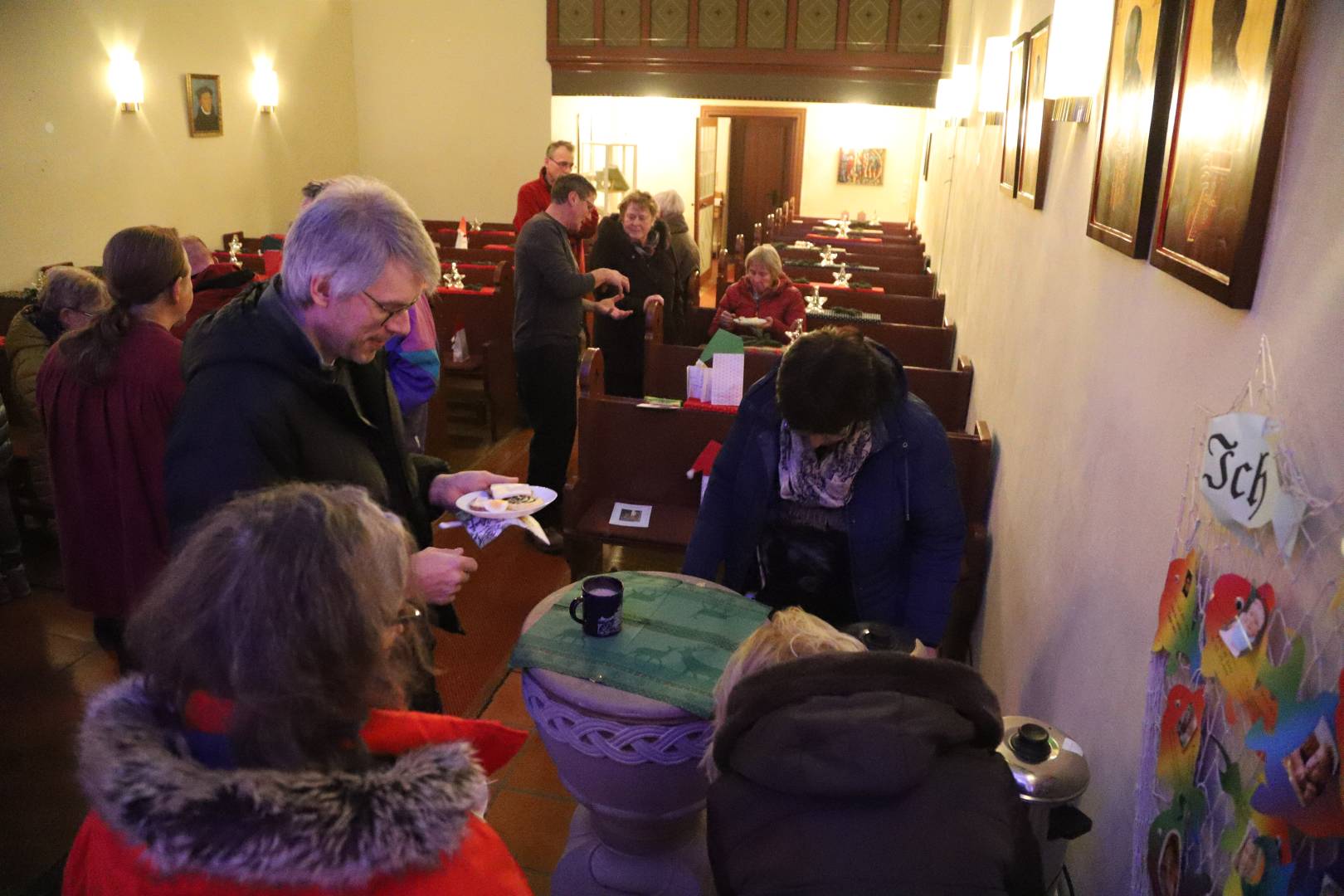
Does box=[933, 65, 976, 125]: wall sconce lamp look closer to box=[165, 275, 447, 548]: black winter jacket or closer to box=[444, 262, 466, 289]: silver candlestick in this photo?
box=[444, 262, 466, 289]: silver candlestick

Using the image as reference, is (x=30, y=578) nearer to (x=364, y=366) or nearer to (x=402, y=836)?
(x=364, y=366)

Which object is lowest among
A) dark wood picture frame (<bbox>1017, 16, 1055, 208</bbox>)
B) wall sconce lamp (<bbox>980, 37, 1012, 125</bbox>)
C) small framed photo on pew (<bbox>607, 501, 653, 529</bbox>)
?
small framed photo on pew (<bbox>607, 501, 653, 529</bbox>)

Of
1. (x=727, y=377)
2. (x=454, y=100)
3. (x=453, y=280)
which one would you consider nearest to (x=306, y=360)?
(x=727, y=377)

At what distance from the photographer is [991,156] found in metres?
4.59

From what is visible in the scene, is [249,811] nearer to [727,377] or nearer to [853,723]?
[853,723]

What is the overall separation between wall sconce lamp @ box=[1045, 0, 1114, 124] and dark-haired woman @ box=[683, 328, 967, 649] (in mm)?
890

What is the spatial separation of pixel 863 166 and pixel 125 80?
10.1m

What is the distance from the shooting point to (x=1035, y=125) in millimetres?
3229

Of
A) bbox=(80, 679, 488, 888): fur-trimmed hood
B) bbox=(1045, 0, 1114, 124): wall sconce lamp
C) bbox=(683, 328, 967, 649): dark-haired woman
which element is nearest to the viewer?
bbox=(80, 679, 488, 888): fur-trimmed hood

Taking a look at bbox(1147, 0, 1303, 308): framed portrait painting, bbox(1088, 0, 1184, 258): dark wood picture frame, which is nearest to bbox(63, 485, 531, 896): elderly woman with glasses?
bbox(1147, 0, 1303, 308): framed portrait painting

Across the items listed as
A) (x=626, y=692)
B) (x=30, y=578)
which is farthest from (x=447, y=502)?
(x=30, y=578)

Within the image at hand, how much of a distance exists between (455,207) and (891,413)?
9.94 m

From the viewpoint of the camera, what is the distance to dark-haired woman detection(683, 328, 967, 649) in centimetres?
221

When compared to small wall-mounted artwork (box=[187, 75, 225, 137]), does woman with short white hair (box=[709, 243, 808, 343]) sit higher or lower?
lower
